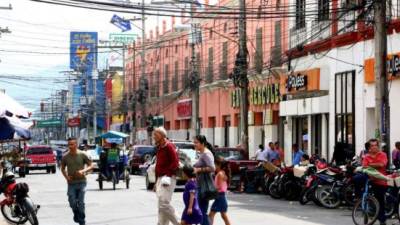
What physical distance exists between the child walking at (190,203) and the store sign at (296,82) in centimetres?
2571

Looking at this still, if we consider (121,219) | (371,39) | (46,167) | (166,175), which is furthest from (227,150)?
(46,167)

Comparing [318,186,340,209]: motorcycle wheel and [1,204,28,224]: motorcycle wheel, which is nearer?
[1,204,28,224]: motorcycle wheel

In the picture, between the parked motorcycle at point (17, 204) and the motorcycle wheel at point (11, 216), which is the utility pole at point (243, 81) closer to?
the motorcycle wheel at point (11, 216)

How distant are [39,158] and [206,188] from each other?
37.1 metres

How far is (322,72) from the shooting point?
38.8 m

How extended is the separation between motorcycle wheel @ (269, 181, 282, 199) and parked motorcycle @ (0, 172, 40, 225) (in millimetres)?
10190

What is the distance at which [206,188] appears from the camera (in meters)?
15.5

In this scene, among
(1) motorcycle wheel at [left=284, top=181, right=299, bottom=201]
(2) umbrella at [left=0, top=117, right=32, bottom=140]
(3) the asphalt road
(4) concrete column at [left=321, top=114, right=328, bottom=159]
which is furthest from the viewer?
(4) concrete column at [left=321, top=114, right=328, bottom=159]

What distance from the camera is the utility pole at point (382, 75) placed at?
2359 cm

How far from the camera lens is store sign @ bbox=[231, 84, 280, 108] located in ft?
151

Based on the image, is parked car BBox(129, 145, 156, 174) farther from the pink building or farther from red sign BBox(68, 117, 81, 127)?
red sign BBox(68, 117, 81, 127)

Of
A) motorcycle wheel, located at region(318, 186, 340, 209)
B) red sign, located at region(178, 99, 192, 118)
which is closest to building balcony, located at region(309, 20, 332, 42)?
motorcycle wheel, located at region(318, 186, 340, 209)

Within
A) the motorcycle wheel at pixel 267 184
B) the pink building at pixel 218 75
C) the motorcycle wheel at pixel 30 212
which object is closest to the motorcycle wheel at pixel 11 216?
the motorcycle wheel at pixel 30 212

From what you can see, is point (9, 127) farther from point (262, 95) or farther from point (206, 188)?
point (262, 95)
